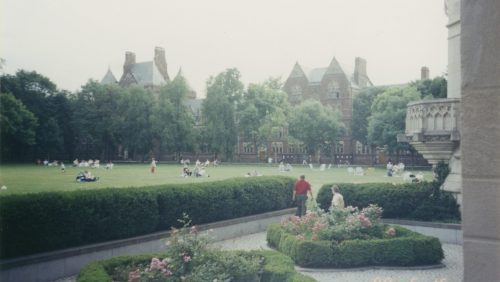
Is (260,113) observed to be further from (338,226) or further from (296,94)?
(338,226)

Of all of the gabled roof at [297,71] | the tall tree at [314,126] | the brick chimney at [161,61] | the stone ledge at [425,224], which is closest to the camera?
the stone ledge at [425,224]

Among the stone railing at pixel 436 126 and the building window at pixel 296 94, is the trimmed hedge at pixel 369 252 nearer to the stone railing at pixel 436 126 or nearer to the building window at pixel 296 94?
the stone railing at pixel 436 126

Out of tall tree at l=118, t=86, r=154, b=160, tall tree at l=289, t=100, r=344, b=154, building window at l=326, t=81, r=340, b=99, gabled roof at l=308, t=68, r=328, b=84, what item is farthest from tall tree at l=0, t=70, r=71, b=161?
gabled roof at l=308, t=68, r=328, b=84

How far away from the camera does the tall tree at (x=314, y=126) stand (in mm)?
68062

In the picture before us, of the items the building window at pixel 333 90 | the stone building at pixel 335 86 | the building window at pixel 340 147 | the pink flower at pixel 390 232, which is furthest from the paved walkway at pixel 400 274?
the building window at pixel 333 90

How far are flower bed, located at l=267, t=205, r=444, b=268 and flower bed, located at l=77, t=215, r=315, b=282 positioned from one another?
8.98ft

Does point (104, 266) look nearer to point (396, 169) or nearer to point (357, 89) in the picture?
point (396, 169)

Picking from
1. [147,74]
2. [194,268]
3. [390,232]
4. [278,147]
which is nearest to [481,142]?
[194,268]

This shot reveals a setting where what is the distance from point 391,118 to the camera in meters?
56.7

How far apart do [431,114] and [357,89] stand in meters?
65.9

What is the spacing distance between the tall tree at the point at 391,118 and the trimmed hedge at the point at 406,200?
39.0m

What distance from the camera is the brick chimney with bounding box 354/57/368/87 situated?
8051 cm

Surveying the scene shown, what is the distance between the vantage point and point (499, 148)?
294 cm

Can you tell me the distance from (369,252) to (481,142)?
9704 millimetres
